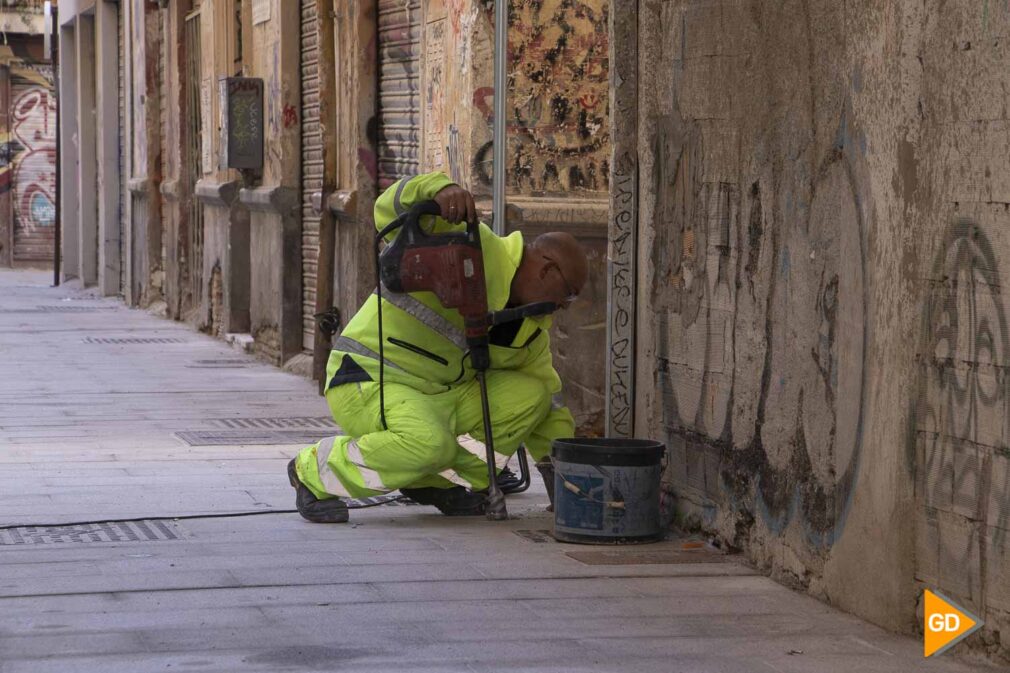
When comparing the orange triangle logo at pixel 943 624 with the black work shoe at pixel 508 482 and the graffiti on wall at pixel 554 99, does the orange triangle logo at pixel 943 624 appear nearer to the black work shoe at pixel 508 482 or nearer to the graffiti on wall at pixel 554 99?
the black work shoe at pixel 508 482

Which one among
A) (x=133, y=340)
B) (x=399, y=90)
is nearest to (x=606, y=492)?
(x=399, y=90)

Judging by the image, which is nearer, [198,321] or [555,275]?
[555,275]

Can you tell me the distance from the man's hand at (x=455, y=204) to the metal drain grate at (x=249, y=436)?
3.02 metres

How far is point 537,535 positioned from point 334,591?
1.18 metres

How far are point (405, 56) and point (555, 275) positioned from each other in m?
4.63

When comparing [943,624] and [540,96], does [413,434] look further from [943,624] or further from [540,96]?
[540,96]

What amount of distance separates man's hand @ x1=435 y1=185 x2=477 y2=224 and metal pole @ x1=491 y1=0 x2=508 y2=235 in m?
1.28

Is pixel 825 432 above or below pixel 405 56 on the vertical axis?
below

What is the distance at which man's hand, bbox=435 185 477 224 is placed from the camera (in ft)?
19.8

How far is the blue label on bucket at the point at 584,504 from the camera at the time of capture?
5.93 m

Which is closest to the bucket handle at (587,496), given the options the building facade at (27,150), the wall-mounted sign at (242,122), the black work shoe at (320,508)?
the black work shoe at (320,508)

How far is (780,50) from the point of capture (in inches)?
213

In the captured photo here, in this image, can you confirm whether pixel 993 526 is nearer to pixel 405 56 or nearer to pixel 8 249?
pixel 405 56

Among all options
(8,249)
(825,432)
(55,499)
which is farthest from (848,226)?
(8,249)
